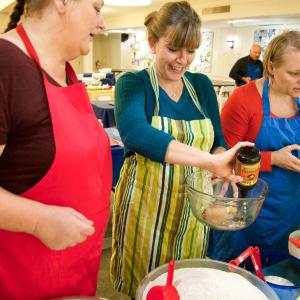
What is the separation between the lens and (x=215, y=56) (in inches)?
368

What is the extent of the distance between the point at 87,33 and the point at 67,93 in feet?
0.44

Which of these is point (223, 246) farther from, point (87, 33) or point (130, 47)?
point (130, 47)

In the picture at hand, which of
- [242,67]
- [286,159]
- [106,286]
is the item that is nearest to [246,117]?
[286,159]

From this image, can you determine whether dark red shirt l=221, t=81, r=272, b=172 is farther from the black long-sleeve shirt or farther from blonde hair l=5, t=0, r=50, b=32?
the black long-sleeve shirt

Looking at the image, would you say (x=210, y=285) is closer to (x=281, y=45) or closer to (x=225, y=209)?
(x=225, y=209)

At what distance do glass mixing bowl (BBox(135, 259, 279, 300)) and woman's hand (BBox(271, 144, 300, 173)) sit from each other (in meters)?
0.51

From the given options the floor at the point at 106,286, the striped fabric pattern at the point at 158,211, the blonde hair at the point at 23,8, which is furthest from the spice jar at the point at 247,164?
the floor at the point at 106,286

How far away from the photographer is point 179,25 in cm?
112

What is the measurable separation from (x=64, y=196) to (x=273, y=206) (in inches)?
35.5

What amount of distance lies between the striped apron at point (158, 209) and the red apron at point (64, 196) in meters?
0.36

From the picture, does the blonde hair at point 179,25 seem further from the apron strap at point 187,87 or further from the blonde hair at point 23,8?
the blonde hair at point 23,8

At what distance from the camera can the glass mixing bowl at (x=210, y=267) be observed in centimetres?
84

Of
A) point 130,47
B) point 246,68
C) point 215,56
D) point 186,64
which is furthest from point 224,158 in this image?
point 130,47

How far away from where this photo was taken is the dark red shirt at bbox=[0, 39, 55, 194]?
66 cm
